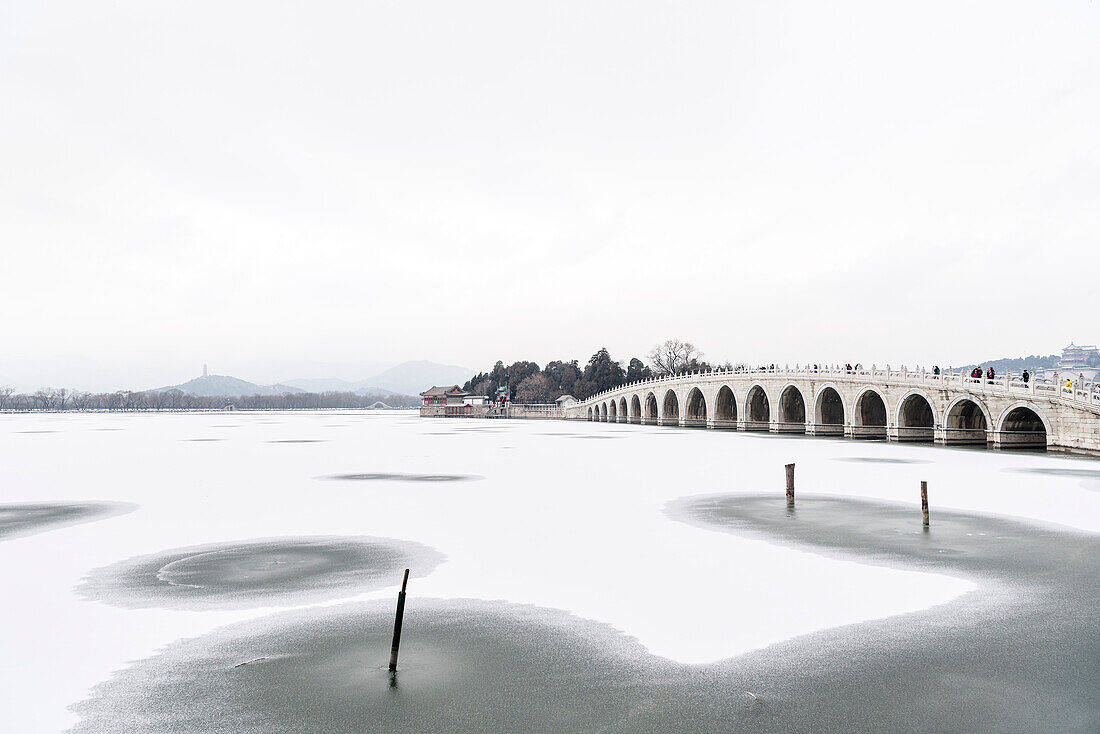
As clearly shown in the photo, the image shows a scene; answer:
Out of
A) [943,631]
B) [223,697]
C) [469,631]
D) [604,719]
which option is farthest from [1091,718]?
[223,697]

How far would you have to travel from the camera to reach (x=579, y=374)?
537 feet

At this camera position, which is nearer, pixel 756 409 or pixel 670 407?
pixel 756 409

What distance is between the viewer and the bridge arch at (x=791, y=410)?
2491 inches

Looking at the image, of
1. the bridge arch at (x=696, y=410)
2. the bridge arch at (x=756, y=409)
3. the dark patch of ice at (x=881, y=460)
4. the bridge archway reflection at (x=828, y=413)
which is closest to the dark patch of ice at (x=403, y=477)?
the dark patch of ice at (x=881, y=460)

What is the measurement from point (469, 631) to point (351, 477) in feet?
64.5

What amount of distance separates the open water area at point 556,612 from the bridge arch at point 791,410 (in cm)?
4160

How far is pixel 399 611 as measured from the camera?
24.4ft

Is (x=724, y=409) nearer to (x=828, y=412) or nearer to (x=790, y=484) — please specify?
(x=828, y=412)

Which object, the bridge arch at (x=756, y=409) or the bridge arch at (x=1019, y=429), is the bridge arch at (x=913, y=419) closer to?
the bridge arch at (x=1019, y=429)

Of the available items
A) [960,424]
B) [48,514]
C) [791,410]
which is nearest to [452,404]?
[791,410]

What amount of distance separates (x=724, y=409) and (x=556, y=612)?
72285mm

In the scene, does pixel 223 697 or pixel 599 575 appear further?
pixel 599 575

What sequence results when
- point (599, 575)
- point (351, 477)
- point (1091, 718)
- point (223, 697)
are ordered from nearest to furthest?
1. point (1091, 718)
2. point (223, 697)
3. point (599, 575)
4. point (351, 477)

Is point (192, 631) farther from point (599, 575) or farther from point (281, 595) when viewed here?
point (599, 575)
